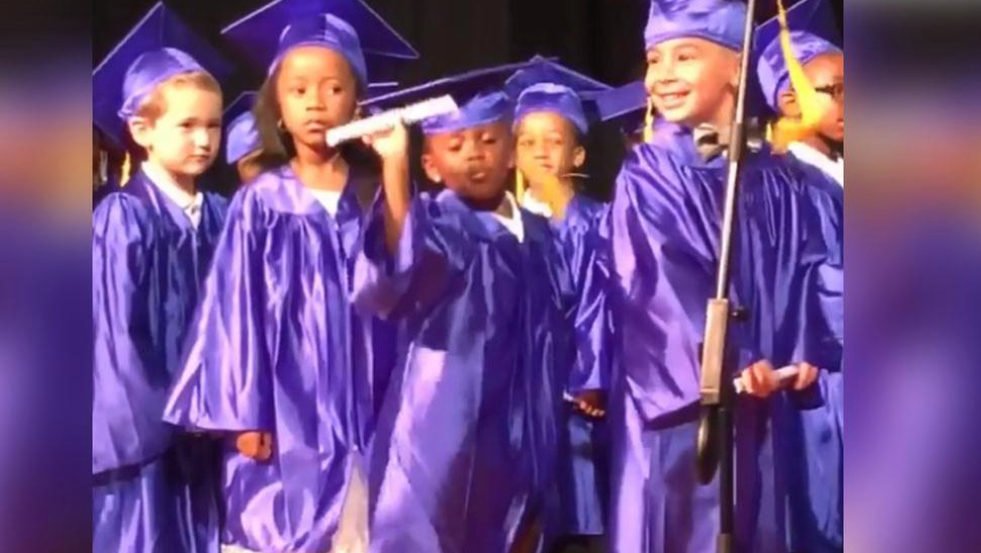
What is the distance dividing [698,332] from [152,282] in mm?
617

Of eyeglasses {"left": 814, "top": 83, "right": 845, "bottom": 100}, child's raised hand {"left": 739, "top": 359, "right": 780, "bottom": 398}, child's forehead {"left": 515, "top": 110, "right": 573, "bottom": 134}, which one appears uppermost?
eyeglasses {"left": 814, "top": 83, "right": 845, "bottom": 100}

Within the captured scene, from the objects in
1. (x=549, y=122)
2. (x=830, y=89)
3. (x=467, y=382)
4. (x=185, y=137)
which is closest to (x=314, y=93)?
(x=185, y=137)

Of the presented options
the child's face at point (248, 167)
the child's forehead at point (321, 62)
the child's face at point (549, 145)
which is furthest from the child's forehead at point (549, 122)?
the child's face at point (248, 167)

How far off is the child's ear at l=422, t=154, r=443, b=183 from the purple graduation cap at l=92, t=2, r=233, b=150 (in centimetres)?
25

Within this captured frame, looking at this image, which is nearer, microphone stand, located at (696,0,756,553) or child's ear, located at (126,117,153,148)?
microphone stand, located at (696,0,756,553)

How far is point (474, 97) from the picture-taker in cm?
156

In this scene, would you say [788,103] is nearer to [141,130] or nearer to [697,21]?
[697,21]

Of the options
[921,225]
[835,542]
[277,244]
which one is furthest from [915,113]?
[277,244]

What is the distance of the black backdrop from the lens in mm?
1545

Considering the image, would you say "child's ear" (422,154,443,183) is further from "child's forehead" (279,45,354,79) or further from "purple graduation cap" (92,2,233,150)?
"purple graduation cap" (92,2,233,150)

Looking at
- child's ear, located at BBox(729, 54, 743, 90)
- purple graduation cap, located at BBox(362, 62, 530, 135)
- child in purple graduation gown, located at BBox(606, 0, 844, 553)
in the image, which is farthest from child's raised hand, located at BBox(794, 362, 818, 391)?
purple graduation cap, located at BBox(362, 62, 530, 135)

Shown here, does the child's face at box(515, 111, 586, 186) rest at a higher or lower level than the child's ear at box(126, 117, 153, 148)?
lower

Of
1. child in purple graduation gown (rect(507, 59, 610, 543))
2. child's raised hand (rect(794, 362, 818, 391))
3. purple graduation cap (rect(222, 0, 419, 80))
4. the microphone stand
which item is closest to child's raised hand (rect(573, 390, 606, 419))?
child in purple graduation gown (rect(507, 59, 610, 543))

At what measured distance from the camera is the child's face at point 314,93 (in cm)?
158
